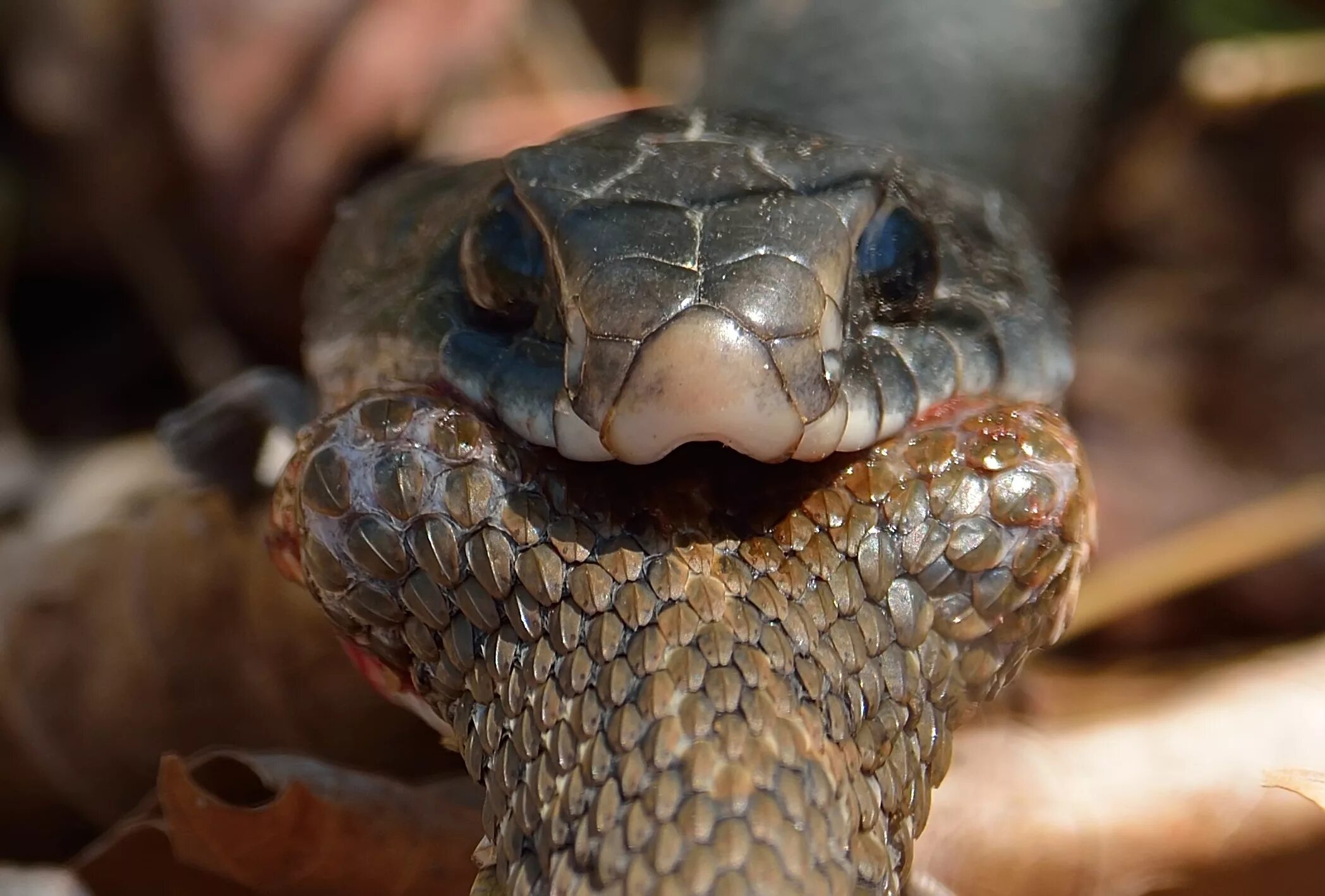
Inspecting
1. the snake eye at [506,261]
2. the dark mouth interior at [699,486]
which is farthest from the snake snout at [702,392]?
the snake eye at [506,261]

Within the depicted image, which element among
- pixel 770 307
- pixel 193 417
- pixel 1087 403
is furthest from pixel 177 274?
pixel 770 307

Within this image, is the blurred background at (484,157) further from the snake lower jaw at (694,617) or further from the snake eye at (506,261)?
the snake eye at (506,261)

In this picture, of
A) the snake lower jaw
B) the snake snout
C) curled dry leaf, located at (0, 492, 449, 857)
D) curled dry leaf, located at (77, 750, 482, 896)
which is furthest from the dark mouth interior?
curled dry leaf, located at (0, 492, 449, 857)

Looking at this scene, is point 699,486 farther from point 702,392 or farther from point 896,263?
point 896,263

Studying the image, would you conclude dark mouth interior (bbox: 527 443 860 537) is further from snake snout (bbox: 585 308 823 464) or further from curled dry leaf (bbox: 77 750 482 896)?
curled dry leaf (bbox: 77 750 482 896)

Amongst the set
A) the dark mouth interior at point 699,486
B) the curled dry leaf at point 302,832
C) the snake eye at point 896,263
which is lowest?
the curled dry leaf at point 302,832

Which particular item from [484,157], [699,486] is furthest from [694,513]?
[484,157]

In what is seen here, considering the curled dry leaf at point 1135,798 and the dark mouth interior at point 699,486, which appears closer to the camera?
the dark mouth interior at point 699,486

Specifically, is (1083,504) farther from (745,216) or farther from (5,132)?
(5,132)
